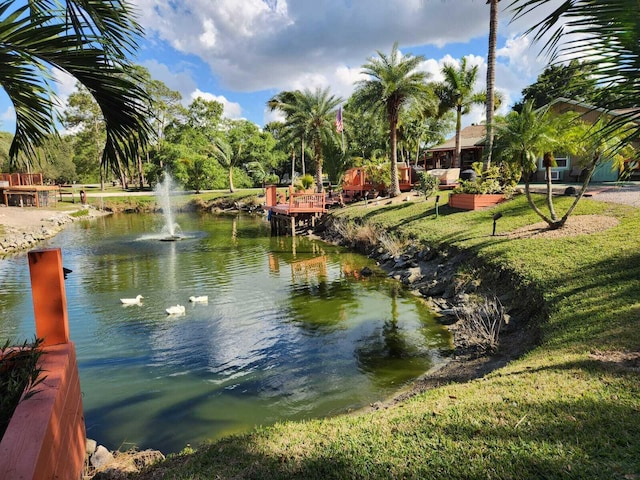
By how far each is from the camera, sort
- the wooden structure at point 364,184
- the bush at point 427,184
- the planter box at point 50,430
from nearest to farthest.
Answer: the planter box at point 50,430 → the bush at point 427,184 → the wooden structure at point 364,184

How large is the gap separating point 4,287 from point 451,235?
16.2m

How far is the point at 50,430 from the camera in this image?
312 cm

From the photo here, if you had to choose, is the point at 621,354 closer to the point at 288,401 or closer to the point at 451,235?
the point at 288,401

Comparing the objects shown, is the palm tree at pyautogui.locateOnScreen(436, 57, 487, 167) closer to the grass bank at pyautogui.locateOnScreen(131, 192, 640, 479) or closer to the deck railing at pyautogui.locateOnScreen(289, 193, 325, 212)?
the deck railing at pyautogui.locateOnScreen(289, 193, 325, 212)

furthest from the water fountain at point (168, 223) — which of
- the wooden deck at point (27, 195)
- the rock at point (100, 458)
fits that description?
the rock at point (100, 458)

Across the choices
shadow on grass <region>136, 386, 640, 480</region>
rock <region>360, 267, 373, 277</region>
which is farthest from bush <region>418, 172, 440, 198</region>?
shadow on grass <region>136, 386, 640, 480</region>

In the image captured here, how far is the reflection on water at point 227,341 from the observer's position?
22.6ft

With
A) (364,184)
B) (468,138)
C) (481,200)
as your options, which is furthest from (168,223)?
(468,138)

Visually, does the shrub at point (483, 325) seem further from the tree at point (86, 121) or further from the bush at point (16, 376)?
the tree at point (86, 121)

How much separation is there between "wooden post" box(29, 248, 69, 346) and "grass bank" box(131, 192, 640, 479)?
1696 mm

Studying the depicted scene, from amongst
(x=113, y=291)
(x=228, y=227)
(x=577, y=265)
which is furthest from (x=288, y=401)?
(x=228, y=227)

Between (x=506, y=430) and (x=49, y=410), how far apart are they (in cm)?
382

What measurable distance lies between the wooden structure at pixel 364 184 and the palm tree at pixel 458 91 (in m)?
5.56

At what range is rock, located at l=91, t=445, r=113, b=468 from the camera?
16.5 feet
